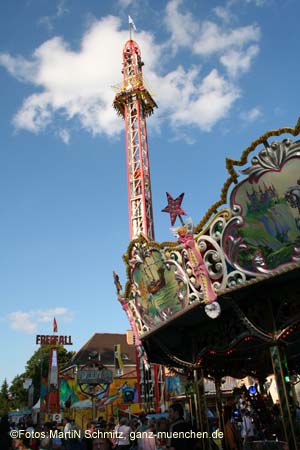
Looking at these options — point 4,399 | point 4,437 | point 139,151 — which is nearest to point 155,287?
point 4,437

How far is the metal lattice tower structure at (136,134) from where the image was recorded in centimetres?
3123

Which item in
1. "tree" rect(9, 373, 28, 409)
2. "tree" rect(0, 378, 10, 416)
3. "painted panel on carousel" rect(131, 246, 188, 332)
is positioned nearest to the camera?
"painted panel on carousel" rect(131, 246, 188, 332)

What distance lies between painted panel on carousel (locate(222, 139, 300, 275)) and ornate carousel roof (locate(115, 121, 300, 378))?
0.02 m

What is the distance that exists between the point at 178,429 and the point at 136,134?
2925 cm

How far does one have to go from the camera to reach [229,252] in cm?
931

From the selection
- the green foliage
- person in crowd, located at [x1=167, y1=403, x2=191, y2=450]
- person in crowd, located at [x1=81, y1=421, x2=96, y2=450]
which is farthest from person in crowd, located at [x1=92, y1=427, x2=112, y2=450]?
the green foliage

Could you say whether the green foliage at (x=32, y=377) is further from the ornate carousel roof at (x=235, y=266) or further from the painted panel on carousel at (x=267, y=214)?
the painted panel on carousel at (x=267, y=214)

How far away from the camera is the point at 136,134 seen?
3328 centimetres

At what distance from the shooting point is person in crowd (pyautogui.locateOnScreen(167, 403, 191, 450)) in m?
5.70

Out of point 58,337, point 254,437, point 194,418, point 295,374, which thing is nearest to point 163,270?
point 194,418

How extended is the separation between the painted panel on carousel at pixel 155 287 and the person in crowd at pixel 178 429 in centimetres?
427

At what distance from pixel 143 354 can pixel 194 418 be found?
2.69 m

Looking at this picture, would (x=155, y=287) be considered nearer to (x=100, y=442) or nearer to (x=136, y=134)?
(x=100, y=442)

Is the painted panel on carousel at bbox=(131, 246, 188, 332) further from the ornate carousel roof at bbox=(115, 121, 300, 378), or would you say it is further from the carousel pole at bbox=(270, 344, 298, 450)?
the carousel pole at bbox=(270, 344, 298, 450)
